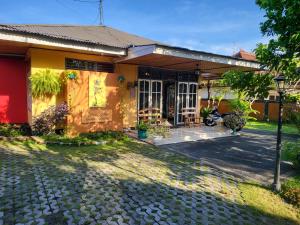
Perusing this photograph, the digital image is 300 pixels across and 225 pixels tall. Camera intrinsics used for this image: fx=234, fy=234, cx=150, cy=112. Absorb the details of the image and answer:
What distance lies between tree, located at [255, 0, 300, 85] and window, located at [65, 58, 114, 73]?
698 cm

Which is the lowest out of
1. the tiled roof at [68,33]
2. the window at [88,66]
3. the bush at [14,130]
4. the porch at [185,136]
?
the porch at [185,136]

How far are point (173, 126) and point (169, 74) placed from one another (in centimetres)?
278

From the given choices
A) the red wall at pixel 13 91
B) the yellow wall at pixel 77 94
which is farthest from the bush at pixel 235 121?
the red wall at pixel 13 91

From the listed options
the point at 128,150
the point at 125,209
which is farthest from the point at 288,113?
the point at 125,209

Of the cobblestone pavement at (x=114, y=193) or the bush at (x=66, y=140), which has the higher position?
the bush at (x=66, y=140)

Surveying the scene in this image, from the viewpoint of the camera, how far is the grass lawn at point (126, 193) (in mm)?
3602

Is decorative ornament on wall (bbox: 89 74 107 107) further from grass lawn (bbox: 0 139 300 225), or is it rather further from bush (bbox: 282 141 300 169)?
bush (bbox: 282 141 300 169)

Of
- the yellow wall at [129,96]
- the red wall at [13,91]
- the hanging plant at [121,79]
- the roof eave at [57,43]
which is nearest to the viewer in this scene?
the roof eave at [57,43]

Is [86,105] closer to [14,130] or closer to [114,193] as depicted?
[14,130]

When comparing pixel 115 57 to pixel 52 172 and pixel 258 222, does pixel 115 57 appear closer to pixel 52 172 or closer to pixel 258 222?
pixel 52 172

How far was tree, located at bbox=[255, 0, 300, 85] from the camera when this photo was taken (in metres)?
3.91

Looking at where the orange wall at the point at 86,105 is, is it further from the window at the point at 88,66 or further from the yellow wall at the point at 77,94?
the window at the point at 88,66

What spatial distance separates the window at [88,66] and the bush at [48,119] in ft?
6.09

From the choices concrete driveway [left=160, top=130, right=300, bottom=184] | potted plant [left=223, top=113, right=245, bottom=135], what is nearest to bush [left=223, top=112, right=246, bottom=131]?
potted plant [left=223, top=113, right=245, bottom=135]
